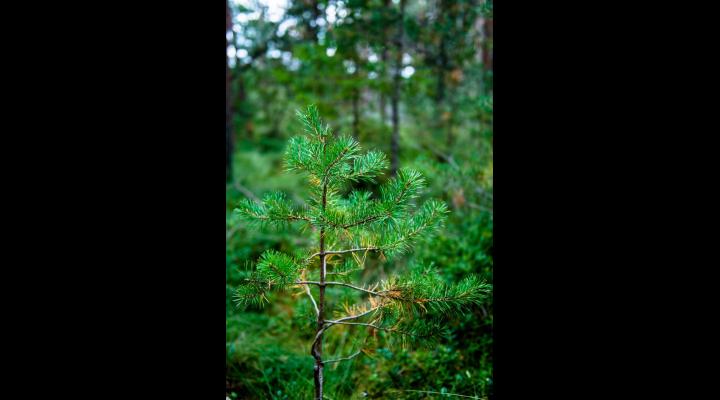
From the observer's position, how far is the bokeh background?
9.15ft

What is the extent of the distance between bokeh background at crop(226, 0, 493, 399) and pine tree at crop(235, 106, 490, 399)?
228mm

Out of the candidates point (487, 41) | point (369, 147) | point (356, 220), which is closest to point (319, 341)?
point (356, 220)

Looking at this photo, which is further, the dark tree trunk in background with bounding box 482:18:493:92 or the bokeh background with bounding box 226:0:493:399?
the dark tree trunk in background with bounding box 482:18:493:92

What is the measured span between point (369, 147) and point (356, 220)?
483 centimetres

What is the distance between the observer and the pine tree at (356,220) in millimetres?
1646

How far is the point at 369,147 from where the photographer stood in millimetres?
6418

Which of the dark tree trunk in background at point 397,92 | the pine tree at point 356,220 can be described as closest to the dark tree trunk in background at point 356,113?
the dark tree trunk in background at point 397,92

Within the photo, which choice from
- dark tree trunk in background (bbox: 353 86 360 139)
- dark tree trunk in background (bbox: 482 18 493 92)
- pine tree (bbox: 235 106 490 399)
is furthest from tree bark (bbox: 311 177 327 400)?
dark tree trunk in background (bbox: 482 18 493 92)

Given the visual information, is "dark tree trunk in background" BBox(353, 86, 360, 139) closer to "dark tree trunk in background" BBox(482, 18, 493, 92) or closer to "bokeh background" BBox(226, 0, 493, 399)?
"bokeh background" BBox(226, 0, 493, 399)

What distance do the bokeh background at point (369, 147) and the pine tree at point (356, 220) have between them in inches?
→ 9.0
